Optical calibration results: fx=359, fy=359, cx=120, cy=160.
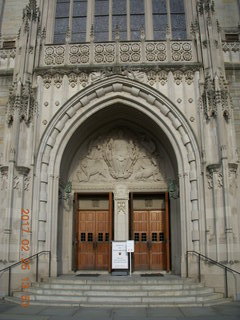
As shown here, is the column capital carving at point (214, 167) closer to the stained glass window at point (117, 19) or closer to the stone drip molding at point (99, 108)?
the stone drip molding at point (99, 108)

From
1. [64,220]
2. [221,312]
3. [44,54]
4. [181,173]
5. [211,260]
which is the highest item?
[44,54]

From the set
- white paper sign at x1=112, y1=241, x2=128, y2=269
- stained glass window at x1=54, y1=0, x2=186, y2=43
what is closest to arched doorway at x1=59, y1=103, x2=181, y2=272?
white paper sign at x1=112, y1=241, x2=128, y2=269

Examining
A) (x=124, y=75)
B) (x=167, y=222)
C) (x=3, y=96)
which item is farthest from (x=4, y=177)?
(x=167, y=222)

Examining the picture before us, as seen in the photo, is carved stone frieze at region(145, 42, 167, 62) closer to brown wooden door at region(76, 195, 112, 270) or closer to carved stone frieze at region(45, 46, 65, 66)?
carved stone frieze at region(45, 46, 65, 66)

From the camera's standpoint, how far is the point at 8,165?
12.4 metres

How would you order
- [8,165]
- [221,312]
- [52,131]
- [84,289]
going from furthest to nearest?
[52,131], [8,165], [84,289], [221,312]

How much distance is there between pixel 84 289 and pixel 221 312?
12.8 ft

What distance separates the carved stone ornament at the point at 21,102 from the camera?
42.9ft

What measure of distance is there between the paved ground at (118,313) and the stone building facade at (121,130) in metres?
2.47

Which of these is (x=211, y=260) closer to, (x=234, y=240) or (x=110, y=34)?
(x=234, y=240)

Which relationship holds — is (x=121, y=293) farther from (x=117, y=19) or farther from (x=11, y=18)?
(x=11, y=18)

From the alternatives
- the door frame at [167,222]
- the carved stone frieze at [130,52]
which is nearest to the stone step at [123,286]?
the door frame at [167,222]

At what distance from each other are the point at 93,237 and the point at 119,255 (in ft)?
7.73

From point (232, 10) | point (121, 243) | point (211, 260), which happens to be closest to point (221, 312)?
point (211, 260)
